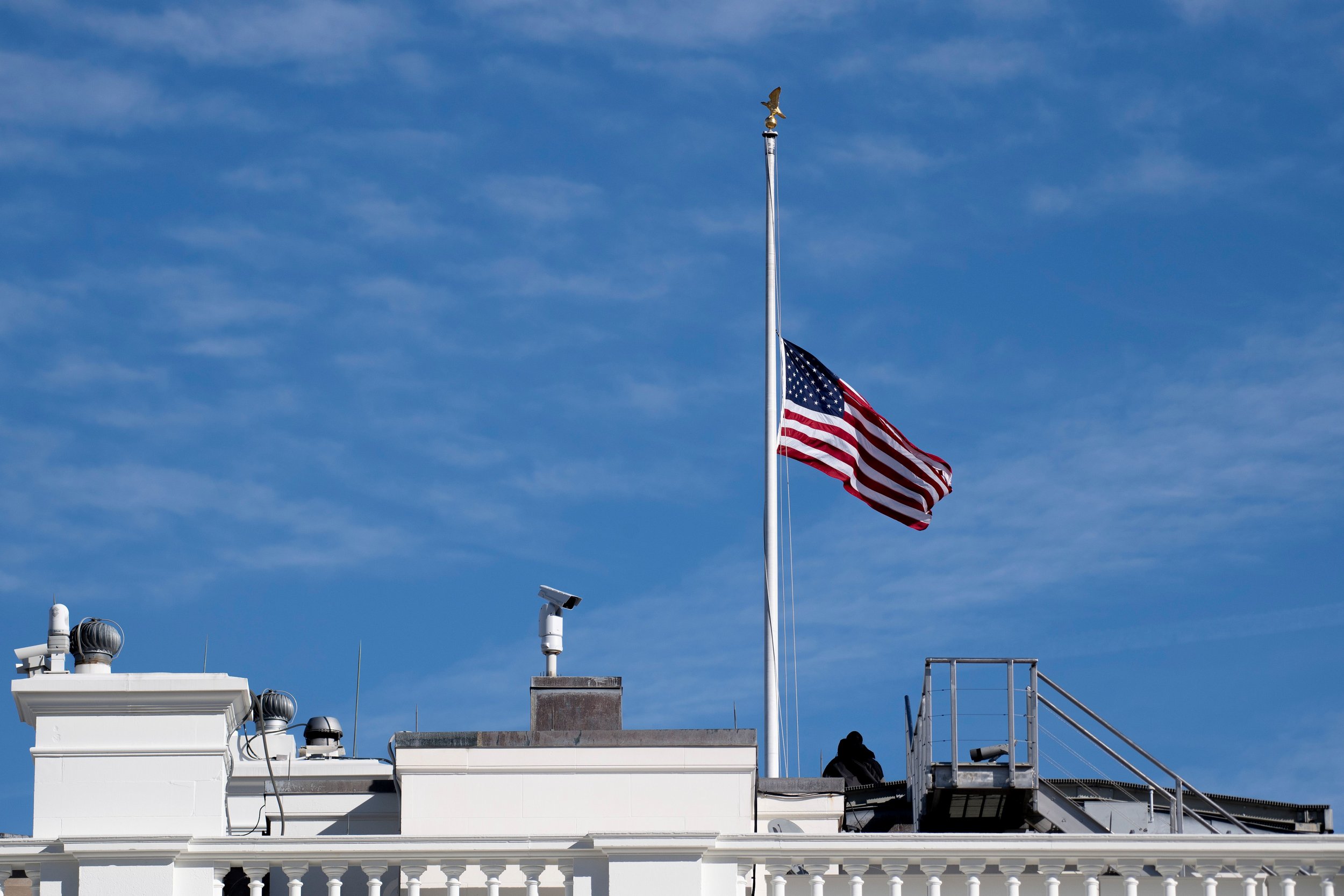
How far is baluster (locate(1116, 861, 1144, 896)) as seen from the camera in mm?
12391

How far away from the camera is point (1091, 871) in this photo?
1242 cm

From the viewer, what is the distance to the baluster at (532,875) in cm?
1235

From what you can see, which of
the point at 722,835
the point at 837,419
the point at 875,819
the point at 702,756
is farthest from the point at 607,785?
the point at 837,419

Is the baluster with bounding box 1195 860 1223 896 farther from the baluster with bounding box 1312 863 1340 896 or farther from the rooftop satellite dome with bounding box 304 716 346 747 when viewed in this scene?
the rooftop satellite dome with bounding box 304 716 346 747

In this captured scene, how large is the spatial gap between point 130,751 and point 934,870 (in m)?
5.15

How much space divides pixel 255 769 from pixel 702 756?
5545mm

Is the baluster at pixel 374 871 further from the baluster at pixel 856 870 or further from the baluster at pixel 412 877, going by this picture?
the baluster at pixel 856 870

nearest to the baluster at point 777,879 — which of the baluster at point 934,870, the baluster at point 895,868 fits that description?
the baluster at point 895,868

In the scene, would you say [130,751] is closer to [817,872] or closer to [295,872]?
[295,872]

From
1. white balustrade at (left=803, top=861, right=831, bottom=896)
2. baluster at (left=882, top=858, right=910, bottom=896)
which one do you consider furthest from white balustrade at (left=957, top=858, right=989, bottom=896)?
white balustrade at (left=803, top=861, right=831, bottom=896)

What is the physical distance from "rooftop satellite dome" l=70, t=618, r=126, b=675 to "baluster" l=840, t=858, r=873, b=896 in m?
5.28

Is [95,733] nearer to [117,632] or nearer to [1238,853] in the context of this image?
[117,632]

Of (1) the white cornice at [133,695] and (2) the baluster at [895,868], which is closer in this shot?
(2) the baluster at [895,868]

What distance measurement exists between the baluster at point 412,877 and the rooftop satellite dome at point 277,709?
408 inches
